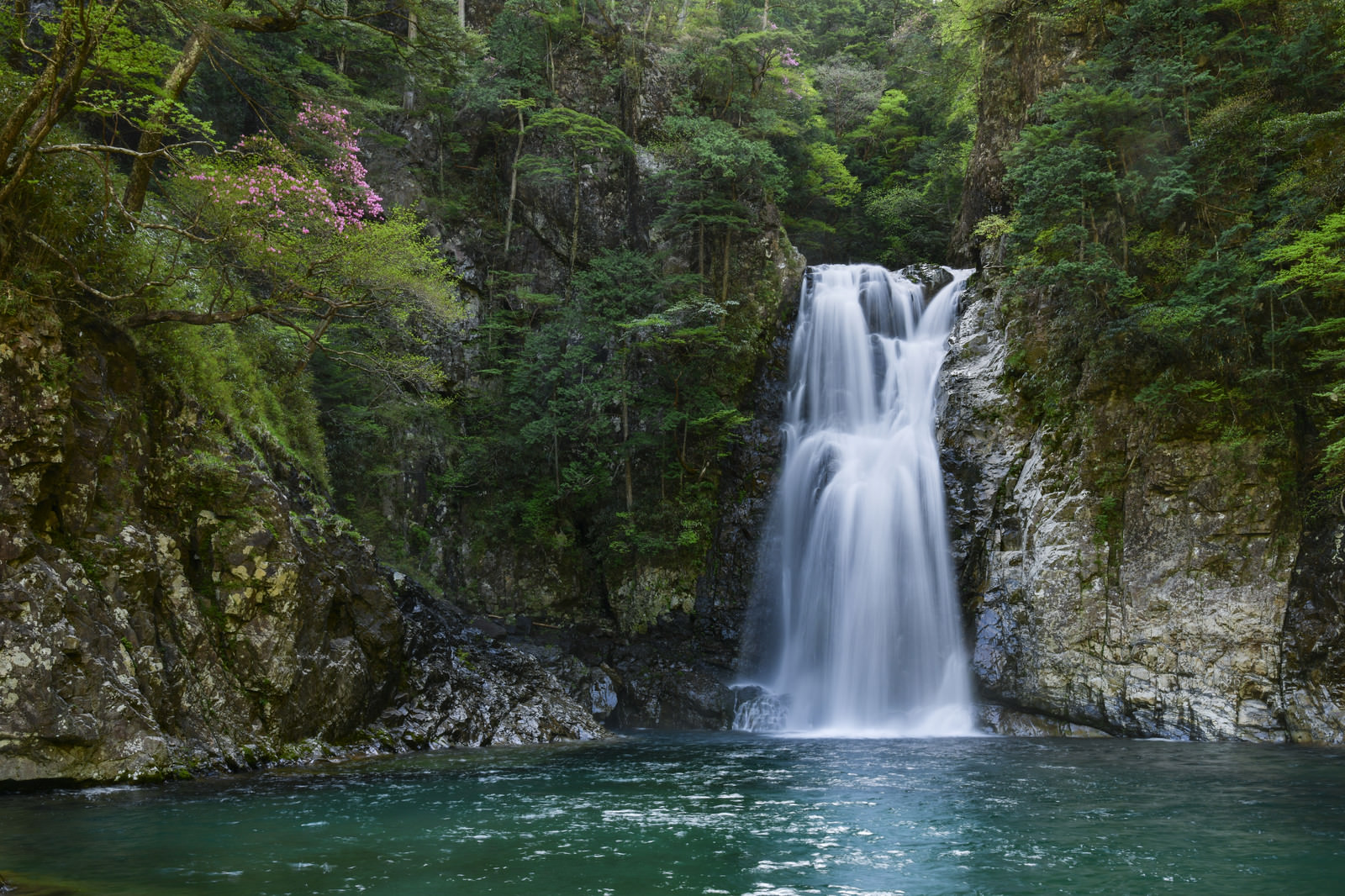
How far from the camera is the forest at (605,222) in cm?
1116

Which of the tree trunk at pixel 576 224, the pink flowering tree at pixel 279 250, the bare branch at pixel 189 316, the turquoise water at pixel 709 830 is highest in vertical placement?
the tree trunk at pixel 576 224

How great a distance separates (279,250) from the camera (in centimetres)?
1084

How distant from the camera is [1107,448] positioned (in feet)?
52.7

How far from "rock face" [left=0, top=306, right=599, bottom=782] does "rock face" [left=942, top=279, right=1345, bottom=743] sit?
11.2 metres

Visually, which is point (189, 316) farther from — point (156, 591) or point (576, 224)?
point (576, 224)

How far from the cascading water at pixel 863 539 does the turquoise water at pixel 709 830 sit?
18.6 ft

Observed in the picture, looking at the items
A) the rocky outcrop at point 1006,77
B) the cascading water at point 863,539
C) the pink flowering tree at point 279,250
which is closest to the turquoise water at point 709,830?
the cascading water at point 863,539

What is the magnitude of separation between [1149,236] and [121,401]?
17.9 metres

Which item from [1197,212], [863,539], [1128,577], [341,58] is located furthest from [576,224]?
[1128,577]

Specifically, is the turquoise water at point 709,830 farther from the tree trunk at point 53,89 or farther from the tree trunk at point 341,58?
the tree trunk at point 341,58

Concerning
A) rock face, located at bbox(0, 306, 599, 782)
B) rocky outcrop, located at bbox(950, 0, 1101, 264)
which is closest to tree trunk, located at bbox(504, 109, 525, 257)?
rocky outcrop, located at bbox(950, 0, 1101, 264)

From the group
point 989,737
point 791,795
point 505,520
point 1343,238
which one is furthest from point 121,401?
point 1343,238

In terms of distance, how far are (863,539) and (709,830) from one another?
39.3ft

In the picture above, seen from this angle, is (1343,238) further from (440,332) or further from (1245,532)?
(440,332)
